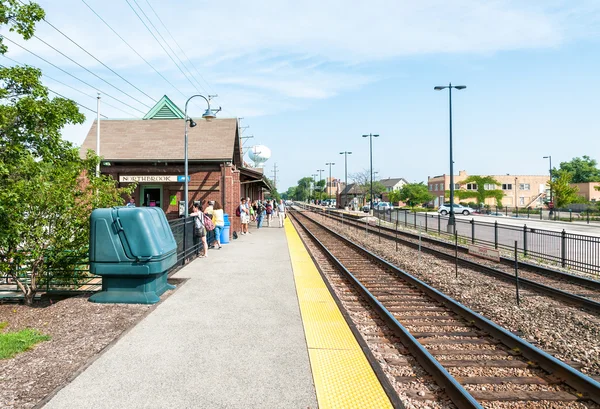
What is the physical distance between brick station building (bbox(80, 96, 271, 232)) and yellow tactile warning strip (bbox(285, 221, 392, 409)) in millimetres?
14404

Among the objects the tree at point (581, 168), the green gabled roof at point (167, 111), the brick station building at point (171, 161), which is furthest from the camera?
the tree at point (581, 168)

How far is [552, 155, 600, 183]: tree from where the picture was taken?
11588 centimetres

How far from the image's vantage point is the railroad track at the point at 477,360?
13.6 ft

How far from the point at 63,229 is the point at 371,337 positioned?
6.45 meters

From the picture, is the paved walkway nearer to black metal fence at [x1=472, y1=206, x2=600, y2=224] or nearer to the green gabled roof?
the green gabled roof

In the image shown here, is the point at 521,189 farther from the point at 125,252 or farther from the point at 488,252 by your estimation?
the point at 125,252

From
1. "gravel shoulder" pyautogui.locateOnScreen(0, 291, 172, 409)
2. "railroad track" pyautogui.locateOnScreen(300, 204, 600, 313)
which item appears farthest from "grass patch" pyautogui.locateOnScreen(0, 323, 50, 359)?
"railroad track" pyautogui.locateOnScreen(300, 204, 600, 313)

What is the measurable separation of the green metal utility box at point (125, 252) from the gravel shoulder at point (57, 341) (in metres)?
0.25

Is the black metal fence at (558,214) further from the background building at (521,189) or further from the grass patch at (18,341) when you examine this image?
the grass patch at (18,341)

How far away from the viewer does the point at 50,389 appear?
159 inches

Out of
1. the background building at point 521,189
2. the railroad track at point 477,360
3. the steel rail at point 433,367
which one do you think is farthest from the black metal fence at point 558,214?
the steel rail at point 433,367

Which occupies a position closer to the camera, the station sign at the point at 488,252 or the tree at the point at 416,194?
the station sign at the point at 488,252

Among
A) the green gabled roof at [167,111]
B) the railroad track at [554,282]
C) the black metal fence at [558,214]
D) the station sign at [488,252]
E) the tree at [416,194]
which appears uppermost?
the green gabled roof at [167,111]

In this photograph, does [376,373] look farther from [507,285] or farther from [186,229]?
[186,229]
